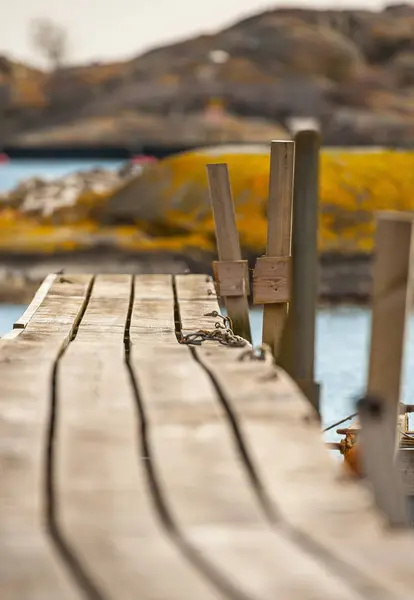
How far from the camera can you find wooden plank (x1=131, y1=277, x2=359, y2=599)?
243 centimetres

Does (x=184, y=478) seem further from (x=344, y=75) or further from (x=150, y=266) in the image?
(x=344, y=75)

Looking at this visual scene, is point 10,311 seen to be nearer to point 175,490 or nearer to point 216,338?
point 216,338

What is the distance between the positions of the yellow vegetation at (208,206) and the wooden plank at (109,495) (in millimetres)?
21132

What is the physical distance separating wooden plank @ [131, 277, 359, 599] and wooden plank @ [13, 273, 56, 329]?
6.70ft

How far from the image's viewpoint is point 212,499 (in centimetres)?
292

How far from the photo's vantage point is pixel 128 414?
362cm

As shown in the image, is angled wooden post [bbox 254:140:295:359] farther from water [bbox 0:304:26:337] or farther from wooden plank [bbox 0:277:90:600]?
water [bbox 0:304:26:337]

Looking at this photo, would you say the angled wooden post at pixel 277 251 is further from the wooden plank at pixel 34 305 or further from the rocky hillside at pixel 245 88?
the rocky hillside at pixel 245 88

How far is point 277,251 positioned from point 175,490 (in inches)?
144

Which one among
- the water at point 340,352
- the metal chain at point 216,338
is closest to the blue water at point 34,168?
the water at point 340,352

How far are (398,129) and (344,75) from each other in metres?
7.12

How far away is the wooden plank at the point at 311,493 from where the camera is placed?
250 centimetres

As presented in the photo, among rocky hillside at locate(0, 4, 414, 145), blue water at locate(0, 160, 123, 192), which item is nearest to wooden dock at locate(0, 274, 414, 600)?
rocky hillside at locate(0, 4, 414, 145)

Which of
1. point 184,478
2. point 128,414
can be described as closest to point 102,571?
point 184,478
